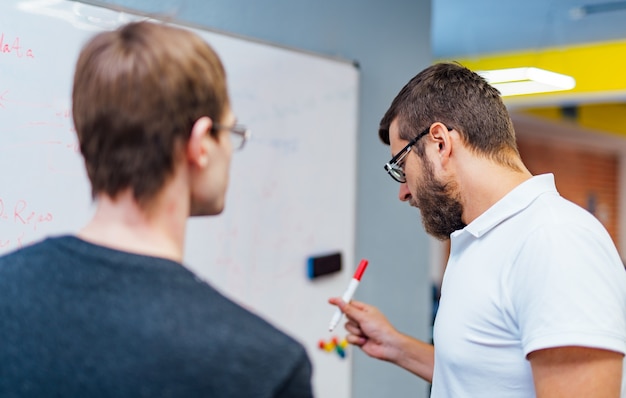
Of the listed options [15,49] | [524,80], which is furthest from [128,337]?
[524,80]

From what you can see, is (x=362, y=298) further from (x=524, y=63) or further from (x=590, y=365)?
(x=524, y=63)

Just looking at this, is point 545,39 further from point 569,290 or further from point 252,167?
point 569,290

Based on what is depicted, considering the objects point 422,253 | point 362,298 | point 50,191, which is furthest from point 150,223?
point 422,253

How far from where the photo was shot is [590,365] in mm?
1017

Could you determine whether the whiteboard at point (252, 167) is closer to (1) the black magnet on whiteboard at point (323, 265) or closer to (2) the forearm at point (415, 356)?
(1) the black magnet on whiteboard at point (323, 265)

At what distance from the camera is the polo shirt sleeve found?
39.9 inches

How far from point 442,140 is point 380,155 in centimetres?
99

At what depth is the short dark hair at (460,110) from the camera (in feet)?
4.35

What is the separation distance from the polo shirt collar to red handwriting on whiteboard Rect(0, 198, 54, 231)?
926 mm

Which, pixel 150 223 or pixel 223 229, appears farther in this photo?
pixel 223 229

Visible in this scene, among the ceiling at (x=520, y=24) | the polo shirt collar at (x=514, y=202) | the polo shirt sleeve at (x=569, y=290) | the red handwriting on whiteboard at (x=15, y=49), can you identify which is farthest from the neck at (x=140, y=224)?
the ceiling at (x=520, y=24)

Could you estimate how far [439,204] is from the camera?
1380 millimetres

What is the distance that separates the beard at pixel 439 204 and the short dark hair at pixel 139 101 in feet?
2.39

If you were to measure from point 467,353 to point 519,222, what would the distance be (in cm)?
24
